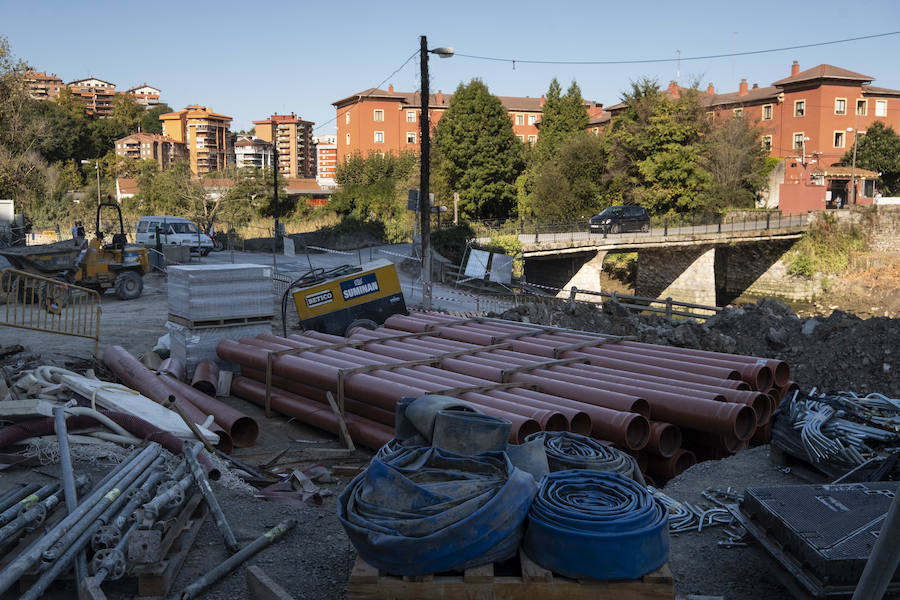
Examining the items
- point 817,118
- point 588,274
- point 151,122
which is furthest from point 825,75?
point 151,122

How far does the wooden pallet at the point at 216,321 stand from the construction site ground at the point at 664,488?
5.02 ft

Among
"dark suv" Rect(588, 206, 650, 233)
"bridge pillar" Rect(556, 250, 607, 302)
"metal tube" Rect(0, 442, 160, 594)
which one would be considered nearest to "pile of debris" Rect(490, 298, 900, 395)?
"metal tube" Rect(0, 442, 160, 594)

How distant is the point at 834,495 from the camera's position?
494 cm

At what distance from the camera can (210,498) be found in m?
5.59

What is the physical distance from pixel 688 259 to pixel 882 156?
29.5 meters

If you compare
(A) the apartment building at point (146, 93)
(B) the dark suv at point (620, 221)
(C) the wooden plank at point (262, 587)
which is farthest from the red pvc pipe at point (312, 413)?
(A) the apartment building at point (146, 93)

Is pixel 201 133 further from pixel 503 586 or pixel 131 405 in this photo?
pixel 503 586

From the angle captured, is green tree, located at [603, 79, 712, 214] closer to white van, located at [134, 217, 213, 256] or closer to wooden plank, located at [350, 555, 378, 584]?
white van, located at [134, 217, 213, 256]

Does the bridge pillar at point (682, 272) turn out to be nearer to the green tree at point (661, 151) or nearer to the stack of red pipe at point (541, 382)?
the green tree at point (661, 151)

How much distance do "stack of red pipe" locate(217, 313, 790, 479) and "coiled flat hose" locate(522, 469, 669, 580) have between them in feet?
9.05

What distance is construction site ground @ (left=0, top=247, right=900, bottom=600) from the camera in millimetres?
5027

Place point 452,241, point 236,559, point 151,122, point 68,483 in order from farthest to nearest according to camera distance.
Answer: point 151,122 → point 452,241 → point 68,483 → point 236,559

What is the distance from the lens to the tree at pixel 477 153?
50.2m

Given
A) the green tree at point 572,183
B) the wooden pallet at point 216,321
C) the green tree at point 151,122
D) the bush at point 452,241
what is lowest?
the wooden pallet at point 216,321
